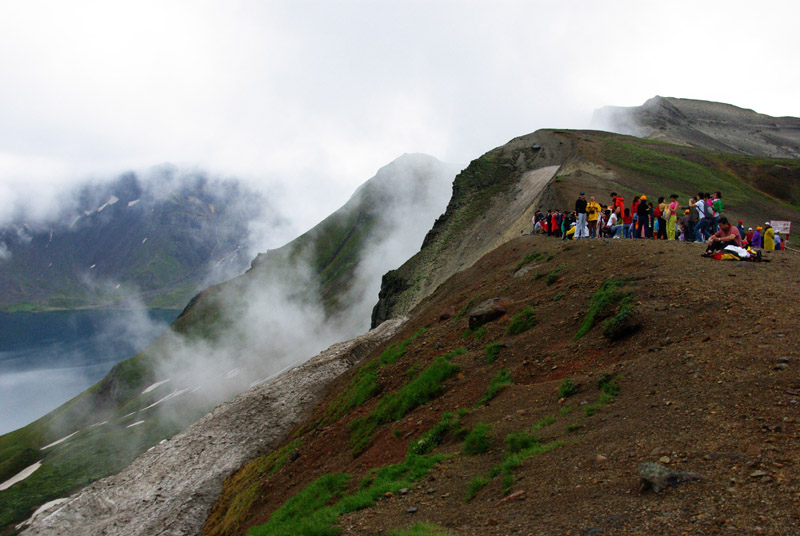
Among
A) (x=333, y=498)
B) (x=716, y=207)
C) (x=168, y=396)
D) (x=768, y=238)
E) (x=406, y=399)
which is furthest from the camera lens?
Answer: (x=168, y=396)

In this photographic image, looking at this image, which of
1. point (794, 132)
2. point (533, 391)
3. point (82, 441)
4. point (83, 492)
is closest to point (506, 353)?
point (533, 391)

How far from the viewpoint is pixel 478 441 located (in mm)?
12555

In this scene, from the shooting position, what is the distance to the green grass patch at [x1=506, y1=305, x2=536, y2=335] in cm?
1845

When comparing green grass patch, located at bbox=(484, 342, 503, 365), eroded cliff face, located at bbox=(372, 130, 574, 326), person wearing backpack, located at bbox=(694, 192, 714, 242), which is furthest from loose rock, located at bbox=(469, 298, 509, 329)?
eroded cliff face, located at bbox=(372, 130, 574, 326)

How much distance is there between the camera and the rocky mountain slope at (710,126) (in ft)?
351

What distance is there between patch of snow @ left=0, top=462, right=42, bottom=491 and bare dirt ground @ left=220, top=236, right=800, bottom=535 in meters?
106

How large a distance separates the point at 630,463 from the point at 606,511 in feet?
4.17

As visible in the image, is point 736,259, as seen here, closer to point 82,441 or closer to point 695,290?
Result: point 695,290

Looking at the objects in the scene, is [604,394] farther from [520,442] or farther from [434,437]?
[434,437]

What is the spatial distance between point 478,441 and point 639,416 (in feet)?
12.1

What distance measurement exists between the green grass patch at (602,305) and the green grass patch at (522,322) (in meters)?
2.20

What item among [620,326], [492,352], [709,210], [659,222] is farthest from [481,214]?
[620,326]

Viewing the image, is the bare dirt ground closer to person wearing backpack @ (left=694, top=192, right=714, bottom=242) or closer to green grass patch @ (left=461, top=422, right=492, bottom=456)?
green grass patch @ (left=461, top=422, right=492, bottom=456)

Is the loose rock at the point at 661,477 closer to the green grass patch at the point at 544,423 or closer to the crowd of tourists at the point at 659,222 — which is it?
the green grass patch at the point at 544,423
